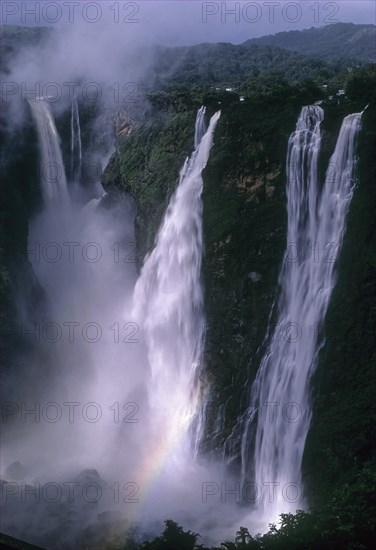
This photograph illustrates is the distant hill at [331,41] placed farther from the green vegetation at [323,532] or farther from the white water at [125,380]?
the green vegetation at [323,532]

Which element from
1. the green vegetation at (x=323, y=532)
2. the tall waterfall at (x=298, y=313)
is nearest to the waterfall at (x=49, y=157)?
the tall waterfall at (x=298, y=313)

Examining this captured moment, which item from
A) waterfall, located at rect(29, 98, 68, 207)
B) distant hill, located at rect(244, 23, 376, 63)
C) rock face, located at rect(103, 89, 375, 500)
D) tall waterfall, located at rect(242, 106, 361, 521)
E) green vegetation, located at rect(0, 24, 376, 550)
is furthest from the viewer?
distant hill, located at rect(244, 23, 376, 63)

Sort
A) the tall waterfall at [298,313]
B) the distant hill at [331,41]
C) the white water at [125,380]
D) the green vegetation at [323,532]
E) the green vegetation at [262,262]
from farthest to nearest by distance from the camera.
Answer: the distant hill at [331,41]
the white water at [125,380]
the tall waterfall at [298,313]
the green vegetation at [262,262]
the green vegetation at [323,532]

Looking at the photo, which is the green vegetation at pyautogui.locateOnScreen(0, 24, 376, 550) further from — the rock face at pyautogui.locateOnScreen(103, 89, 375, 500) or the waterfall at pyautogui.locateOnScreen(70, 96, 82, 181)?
the waterfall at pyautogui.locateOnScreen(70, 96, 82, 181)

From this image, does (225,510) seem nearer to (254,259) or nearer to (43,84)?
(254,259)

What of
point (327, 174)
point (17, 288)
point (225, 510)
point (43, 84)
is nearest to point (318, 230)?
point (327, 174)

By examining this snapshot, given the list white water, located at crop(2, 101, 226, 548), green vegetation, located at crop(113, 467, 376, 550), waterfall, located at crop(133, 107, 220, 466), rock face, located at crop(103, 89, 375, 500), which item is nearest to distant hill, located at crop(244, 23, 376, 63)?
white water, located at crop(2, 101, 226, 548)
